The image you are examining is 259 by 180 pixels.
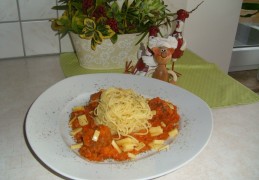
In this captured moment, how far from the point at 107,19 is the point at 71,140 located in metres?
0.41

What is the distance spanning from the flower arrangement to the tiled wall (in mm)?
106

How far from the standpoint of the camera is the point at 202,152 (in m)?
0.62

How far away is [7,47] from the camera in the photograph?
100 centimetres

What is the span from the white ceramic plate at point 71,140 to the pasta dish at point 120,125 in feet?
0.08

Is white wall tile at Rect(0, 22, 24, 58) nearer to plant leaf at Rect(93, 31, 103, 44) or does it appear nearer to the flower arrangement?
the flower arrangement

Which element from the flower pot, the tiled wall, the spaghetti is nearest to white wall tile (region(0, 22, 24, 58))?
the tiled wall

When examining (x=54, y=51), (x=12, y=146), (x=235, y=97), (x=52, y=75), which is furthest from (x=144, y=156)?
(x=54, y=51)

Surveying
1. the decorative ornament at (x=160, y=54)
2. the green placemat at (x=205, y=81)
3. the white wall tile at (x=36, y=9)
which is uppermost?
the white wall tile at (x=36, y=9)

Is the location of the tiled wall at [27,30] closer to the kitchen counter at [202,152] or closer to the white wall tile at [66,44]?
the white wall tile at [66,44]

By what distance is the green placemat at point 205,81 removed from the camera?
31.4 inches

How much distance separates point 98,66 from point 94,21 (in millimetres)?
155

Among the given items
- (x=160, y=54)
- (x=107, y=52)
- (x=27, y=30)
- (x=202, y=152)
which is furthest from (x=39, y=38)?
(x=202, y=152)

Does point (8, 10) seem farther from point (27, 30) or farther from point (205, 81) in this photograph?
point (205, 81)

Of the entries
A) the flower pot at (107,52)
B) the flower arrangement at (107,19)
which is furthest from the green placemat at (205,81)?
the flower arrangement at (107,19)
